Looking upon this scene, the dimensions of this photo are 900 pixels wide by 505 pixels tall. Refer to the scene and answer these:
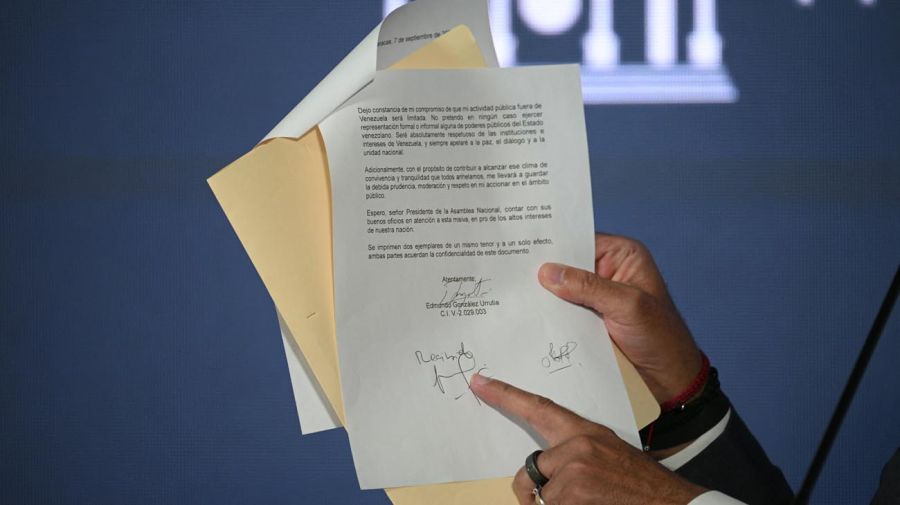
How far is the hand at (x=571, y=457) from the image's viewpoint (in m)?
0.66

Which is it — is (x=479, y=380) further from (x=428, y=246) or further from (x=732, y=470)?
(x=732, y=470)

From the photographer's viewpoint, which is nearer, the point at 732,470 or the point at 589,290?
the point at 589,290

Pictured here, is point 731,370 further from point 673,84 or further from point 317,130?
point 317,130

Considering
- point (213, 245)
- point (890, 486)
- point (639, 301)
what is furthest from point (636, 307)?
point (213, 245)

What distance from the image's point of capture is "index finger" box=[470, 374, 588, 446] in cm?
66

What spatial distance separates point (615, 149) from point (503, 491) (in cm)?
146

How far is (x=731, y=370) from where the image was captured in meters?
2.02

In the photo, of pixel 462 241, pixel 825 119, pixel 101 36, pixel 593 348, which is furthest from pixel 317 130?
pixel 825 119

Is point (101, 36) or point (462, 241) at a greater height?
point (101, 36)

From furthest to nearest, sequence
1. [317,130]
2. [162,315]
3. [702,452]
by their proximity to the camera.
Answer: [162,315], [702,452], [317,130]
